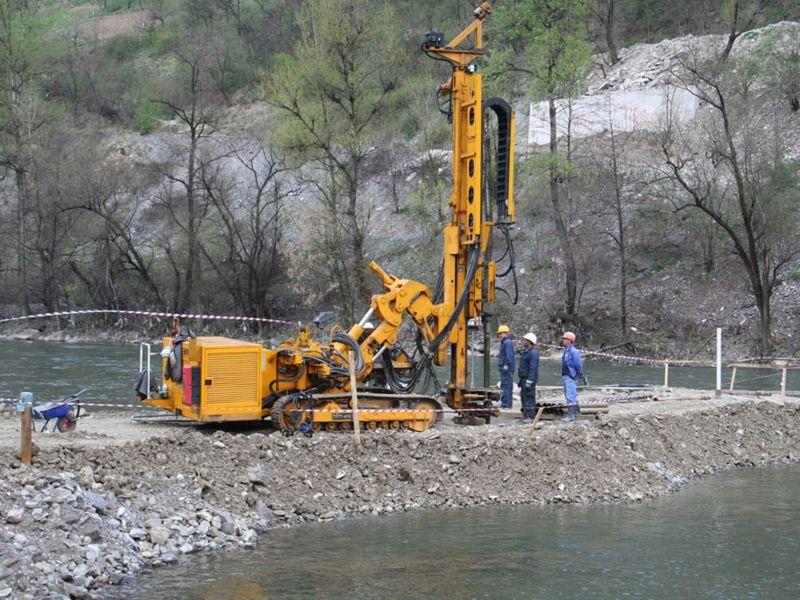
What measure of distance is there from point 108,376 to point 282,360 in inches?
549

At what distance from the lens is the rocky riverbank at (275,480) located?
10.5 metres

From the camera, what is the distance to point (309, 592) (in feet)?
33.4

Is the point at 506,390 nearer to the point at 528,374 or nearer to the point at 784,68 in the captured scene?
the point at 528,374

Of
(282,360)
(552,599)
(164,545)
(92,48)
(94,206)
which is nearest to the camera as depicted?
(552,599)

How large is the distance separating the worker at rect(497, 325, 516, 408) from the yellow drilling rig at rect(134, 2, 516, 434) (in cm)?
74

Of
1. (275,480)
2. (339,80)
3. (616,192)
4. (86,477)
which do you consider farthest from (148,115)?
(86,477)

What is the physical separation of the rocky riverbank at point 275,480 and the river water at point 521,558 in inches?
15.4

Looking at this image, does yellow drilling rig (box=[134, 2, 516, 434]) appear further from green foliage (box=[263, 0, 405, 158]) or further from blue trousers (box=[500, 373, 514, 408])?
green foliage (box=[263, 0, 405, 158])

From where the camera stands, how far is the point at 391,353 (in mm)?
16781

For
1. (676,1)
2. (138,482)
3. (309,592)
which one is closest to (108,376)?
(138,482)

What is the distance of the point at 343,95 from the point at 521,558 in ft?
103

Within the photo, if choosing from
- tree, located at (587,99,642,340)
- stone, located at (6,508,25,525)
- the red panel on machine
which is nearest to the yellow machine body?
the red panel on machine

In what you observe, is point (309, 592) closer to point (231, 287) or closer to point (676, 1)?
point (231, 287)

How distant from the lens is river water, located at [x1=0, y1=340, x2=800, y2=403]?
78.5 feet
